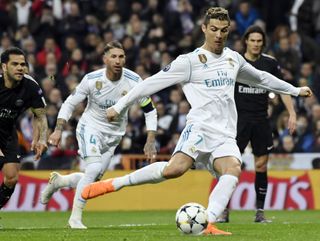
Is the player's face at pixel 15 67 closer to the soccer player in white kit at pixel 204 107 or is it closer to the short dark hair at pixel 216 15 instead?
the soccer player in white kit at pixel 204 107

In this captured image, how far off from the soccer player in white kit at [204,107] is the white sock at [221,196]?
0.09 metres

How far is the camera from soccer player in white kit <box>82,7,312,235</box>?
41.3 feet

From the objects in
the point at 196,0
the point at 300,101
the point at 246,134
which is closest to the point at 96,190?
the point at 246,134

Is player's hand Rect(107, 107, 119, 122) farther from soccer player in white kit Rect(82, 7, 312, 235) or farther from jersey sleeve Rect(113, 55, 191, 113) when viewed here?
jersey sleeve Rect(113, 55, 191, 113)

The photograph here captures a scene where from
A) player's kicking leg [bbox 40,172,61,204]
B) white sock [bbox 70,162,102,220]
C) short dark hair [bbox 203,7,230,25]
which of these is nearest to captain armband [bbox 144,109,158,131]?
white sock [bbox 70,162,102,220]

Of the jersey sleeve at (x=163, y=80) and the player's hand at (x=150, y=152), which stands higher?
the jersey sleeve at (x=163, y=80)

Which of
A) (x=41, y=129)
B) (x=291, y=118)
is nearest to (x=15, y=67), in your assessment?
(x=41, y=129)

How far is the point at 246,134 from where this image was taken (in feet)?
53.2

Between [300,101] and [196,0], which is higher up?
[196,0]

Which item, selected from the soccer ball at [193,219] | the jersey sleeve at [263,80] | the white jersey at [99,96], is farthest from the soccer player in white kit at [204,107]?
the white jersey at [99,96]

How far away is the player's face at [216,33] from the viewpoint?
1270cm

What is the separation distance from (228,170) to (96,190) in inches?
62.3

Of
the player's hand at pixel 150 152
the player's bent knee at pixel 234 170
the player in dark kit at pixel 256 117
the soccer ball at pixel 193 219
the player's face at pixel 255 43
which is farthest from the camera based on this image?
the player in dark kit at pixel 256 117

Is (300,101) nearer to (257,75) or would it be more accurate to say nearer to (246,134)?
(246,134)
